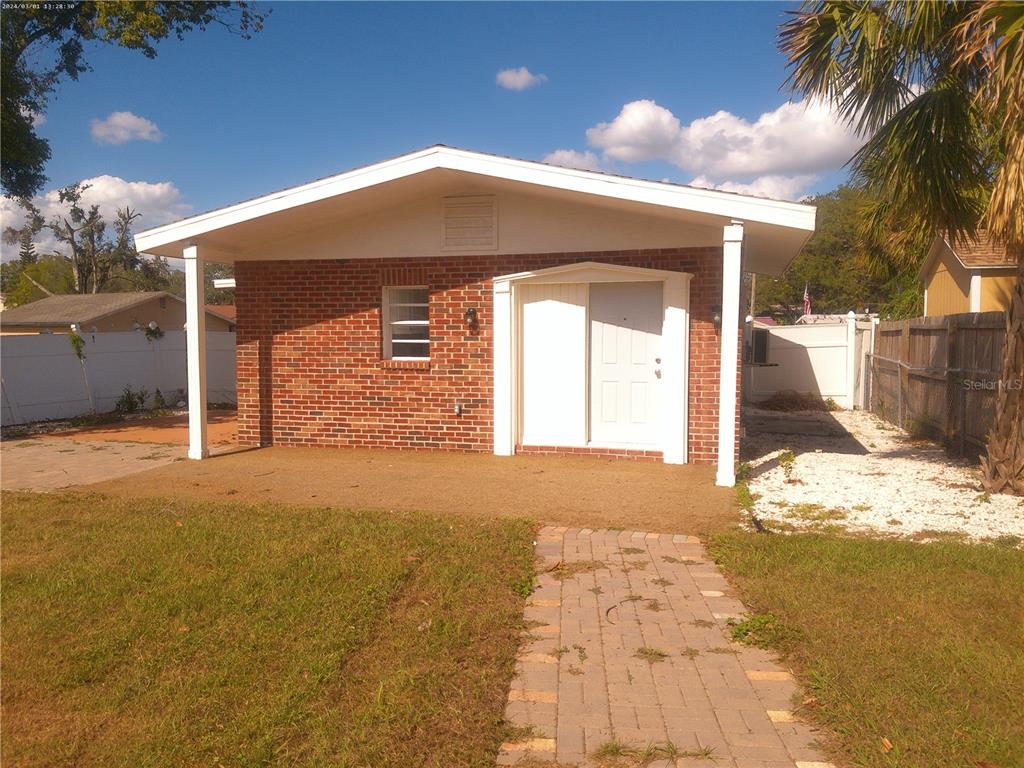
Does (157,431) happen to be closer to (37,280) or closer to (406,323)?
(406,323)

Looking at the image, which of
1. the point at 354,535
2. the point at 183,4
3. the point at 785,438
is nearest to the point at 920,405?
the point at 785,438

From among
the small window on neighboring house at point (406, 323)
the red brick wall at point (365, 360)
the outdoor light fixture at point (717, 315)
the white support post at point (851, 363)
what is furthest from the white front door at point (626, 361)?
the white support post at point (851, 363)

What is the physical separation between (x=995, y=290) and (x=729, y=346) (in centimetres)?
1037

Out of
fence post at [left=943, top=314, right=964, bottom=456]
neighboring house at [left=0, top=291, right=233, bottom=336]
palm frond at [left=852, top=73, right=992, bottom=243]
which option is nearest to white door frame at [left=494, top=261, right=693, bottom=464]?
palm frond at [left=852, top=73, right=992, bottom=243]

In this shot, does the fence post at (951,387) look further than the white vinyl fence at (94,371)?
No

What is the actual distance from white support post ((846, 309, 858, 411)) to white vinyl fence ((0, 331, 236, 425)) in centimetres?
1468

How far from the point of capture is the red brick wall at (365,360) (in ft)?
32.3

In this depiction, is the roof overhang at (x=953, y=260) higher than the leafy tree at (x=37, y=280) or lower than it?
lower

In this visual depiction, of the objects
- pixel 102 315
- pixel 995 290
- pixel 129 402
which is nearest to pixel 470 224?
pixel 129 402

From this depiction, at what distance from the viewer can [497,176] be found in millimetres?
8703

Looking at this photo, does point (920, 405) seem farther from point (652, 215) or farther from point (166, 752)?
point (166, 752)

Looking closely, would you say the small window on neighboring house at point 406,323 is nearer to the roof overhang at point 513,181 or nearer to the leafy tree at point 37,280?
the roof overhang at point 513,181

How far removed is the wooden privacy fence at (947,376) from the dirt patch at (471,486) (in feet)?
11.5

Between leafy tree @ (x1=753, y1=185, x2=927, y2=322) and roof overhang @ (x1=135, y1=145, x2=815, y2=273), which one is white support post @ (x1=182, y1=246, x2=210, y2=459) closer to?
roof overhang @ (x1=135, y1=145, x2=815, y2=273)
